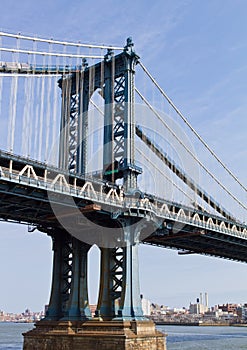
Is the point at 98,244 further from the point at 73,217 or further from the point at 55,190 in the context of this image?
the point at 55,190

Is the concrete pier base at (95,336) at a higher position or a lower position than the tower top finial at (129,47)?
lower

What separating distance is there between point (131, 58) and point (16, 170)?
1824 centimetres

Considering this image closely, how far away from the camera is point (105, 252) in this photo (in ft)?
164

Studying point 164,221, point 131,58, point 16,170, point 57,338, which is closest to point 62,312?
point 57,338

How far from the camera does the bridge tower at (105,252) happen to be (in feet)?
152

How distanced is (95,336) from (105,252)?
24.4 feet

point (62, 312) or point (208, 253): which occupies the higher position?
point (208, 253)

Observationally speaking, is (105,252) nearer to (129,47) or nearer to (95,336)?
(95,336)

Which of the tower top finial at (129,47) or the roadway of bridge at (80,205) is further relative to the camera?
the tower top finial at (129,47)

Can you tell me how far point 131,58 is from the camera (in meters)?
53.8

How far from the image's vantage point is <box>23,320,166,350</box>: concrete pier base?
4450 cm

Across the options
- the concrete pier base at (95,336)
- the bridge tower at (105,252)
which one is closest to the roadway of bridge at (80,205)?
the bridge tower at (105,252)

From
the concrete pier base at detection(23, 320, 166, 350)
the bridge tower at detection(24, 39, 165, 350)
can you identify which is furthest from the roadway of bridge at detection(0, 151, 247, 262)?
the concrete pier base at detection(23, 320, 166, 350)

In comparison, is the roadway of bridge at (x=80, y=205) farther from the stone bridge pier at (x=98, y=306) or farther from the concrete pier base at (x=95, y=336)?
the concrete pier base at (x=95, y=336)
